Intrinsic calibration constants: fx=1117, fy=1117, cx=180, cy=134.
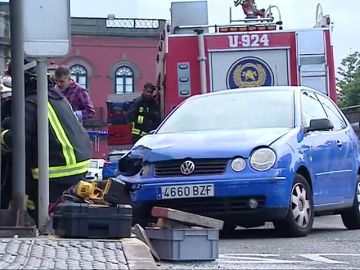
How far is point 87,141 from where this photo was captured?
8.77m

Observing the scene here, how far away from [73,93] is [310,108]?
2.55 m

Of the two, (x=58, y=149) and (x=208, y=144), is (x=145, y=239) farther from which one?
(x=208, y=144)

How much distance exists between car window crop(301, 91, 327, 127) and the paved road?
108 cm

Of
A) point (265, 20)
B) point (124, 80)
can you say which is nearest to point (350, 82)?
point (124, 80)

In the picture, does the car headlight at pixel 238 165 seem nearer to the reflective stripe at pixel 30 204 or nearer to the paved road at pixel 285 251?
the paved road at pixel 285 251

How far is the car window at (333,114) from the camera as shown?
36.4ft

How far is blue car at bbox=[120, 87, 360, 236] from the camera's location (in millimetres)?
9367

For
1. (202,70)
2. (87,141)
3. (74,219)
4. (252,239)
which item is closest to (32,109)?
(87,141)

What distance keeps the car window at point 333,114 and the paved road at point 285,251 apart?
107 cm

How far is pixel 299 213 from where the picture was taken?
9711 mm

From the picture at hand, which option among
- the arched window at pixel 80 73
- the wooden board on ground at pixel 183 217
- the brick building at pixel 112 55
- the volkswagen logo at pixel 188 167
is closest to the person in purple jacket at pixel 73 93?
the volkswagen logo at pixel 188 167

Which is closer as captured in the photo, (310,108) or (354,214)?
(310,108)

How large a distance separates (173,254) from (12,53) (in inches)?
78.8

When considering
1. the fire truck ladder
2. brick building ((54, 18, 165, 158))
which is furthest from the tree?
the fire truck ladder
